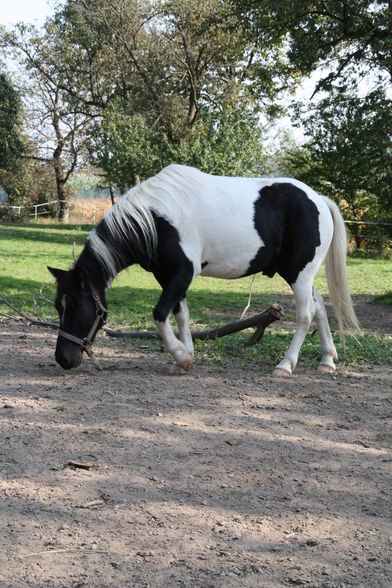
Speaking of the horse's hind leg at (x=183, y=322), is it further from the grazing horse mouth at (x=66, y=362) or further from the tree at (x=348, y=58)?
the tree at (x=348, y=58)

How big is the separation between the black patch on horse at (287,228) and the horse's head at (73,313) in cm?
159

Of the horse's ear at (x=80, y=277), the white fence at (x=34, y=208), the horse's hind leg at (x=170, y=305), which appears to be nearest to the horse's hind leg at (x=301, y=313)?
the horse's hind leg at (x=170, y=305)

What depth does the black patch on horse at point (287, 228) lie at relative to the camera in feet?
20.9

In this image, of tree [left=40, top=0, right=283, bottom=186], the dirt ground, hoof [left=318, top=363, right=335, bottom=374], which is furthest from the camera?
tree [left=40, top=0, right=283, bottom=186]

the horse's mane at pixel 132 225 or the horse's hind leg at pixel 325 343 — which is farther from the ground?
the horse's mane at pixel 132 225

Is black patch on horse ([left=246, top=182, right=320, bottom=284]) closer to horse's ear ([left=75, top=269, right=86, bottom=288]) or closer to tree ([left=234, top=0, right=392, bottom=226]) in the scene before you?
horse's ear ([left=75, top=269, right=86, bottom=288])

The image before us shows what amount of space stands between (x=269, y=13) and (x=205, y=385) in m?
11.4

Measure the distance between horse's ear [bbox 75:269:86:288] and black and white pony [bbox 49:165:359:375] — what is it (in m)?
0.02

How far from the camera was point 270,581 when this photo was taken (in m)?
2.72

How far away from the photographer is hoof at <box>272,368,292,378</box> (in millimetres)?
6340

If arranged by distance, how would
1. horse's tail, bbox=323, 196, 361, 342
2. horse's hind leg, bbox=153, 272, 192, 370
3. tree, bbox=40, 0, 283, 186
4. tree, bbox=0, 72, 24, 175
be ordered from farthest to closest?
tree, bbox=0, 72, 24, 175 → tree, bbox=40, 0, 283, 186 → horse's tail, bbox=323, 196, 361, 342 → horse's hind leg, bbox=153, 272, 192, 370

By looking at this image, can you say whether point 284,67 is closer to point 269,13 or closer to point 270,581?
point 269,13

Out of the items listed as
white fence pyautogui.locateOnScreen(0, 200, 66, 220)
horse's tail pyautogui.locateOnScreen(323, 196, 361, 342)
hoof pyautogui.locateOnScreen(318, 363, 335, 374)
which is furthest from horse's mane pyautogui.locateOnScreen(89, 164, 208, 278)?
white fence pyautogui.locateOnScreen(0, 200, 66, 220)

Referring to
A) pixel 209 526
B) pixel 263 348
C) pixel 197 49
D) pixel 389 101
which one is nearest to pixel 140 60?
pixel 197 49
